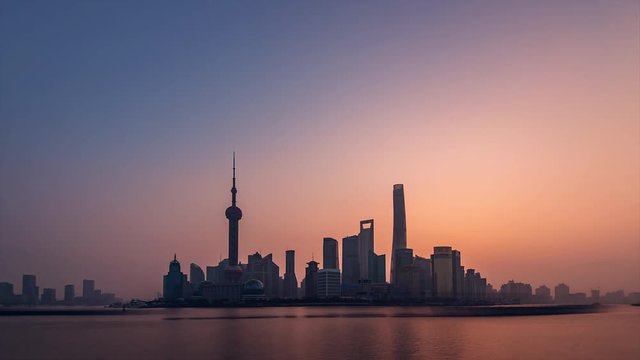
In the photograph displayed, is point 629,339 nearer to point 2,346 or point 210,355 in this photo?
point 210,355

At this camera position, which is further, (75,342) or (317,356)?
(75,342)

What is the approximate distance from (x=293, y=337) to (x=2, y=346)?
51.0 metres

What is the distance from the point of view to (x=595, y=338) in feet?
392

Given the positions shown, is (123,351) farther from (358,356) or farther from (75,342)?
(358,356)

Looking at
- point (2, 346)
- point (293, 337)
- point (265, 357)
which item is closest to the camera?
point (265, 357)

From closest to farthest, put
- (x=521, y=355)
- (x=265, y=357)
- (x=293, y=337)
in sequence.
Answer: (x=265, y=357) < (x=521, y=355) < (x=293, y=337)

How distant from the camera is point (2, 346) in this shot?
4092 inches

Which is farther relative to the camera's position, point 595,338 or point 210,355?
point 595,338

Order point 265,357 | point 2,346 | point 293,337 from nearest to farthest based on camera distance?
1. point 265,357
2. point 2,346
3. point 293,337

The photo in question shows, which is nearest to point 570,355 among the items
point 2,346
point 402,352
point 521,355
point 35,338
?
point 521,355

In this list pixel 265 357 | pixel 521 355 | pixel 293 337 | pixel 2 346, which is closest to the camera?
pixel 265 357

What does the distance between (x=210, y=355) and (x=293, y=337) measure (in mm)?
34911

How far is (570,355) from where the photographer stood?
8769 cm

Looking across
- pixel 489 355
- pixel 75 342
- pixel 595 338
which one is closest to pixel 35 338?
pixel 75 342
